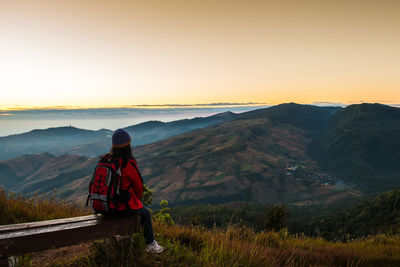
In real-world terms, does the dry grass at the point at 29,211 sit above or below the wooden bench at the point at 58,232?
below

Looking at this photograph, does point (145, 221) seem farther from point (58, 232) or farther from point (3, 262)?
point (3, 262)

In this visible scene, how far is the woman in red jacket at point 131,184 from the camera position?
3775 millimetres

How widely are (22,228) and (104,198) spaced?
104cm

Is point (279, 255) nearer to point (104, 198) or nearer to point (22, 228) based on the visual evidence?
point (104, 198)

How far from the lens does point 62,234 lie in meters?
3.13

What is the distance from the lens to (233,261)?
3.73 metres

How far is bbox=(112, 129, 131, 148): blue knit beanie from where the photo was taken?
3.96 m

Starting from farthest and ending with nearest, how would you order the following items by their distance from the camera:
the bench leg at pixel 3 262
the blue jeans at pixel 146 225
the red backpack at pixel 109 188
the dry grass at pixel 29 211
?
the dry grass at pixel 29 211 < the blue jeans at pixel 146 225 < the red backpack at pixel 109 188 < the bench leg at pixel 3 262

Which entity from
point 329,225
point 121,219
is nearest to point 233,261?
point 121,219

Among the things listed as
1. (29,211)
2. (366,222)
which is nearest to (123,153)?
(29,211)

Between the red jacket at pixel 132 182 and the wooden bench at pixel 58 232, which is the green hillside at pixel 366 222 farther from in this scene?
the wooden bench at pixel 58 232

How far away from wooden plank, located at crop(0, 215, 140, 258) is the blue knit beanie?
3.75 feet

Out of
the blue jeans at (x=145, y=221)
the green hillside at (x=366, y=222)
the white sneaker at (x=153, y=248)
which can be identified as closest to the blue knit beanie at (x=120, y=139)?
the blue jeans at (x=145, y=221)

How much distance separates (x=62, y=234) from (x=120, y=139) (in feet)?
5.10
